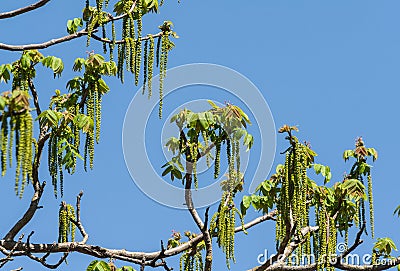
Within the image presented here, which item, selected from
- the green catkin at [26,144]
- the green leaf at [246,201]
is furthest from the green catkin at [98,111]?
the green catkin at [26,144]

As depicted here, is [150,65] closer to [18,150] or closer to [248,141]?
[248,141]

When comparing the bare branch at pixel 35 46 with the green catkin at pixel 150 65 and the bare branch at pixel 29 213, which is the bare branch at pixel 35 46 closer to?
the green catkin at pixel 150 65

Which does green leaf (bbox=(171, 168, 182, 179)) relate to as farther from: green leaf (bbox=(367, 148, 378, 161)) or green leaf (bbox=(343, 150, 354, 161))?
green leaf (bbox=(367, 148, 378, 161))

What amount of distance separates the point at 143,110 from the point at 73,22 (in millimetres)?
1128

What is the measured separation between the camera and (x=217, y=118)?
25.7ft

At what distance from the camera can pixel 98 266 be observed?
7102 millimetres

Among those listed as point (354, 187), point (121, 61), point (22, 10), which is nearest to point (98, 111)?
point (121, 61)

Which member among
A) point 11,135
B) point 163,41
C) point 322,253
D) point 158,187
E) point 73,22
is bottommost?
point 11,135

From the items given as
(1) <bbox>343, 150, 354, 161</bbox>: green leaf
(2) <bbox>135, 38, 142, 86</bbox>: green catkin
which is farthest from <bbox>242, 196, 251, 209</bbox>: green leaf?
(2) <bbox>135, 38, 142, 86</bbox>: green catkin

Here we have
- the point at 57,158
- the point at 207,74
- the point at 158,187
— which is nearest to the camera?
the point at 57,158

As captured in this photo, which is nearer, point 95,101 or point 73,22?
point 95,101

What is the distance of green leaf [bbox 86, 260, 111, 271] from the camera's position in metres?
7.09

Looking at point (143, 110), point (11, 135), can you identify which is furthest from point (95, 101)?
point (11, 135)

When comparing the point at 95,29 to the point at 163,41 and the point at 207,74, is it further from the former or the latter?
the point at 207,74
